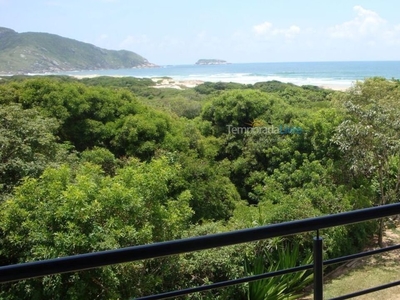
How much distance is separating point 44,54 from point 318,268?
61.0 meters

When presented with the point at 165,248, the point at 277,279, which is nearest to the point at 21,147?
the point at 277,279

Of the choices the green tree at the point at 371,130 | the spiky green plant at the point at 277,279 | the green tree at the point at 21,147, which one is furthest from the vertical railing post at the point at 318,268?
the green tree at the point at 371,130

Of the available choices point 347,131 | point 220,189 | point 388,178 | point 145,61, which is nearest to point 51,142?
point 220,189

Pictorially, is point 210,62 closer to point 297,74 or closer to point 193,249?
point 297,74

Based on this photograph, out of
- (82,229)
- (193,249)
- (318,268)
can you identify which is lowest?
(82,229)

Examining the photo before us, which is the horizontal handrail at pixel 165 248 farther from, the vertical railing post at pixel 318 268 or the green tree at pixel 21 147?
the green tree at pixel 21 147

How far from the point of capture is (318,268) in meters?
0.88

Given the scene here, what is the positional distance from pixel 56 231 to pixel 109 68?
7919 cm

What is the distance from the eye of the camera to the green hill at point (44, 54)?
4791cm

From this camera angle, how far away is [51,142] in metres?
9.85

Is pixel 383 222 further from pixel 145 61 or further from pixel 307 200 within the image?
pixel 145 61

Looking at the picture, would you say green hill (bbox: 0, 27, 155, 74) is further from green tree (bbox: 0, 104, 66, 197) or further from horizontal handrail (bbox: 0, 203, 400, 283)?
horizontal handrail (bbox: 0, 203, 400, 283)

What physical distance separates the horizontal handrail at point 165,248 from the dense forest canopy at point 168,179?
11.6ft

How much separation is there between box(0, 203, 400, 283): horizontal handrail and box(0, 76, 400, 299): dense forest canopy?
3.53 metres
